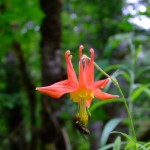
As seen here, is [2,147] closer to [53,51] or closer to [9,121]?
[9,121]

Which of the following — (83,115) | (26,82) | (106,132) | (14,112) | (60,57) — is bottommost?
(14,112)

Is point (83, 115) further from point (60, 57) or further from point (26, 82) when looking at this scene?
point (26, 82)

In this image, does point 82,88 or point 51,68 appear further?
point 51,68

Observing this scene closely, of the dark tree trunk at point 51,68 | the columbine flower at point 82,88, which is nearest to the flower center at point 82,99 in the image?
the columbine flower at point 82,88

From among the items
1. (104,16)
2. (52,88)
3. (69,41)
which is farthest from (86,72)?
(69,41)

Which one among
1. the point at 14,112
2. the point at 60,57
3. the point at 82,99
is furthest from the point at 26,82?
the point at 82,99

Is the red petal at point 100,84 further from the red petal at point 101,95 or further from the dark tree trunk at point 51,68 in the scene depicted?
the dark tree trunk at point 51,68

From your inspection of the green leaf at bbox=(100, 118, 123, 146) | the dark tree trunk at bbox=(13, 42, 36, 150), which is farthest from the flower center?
the dark tree trunk at bbox=(13, 42, 36, 150)
